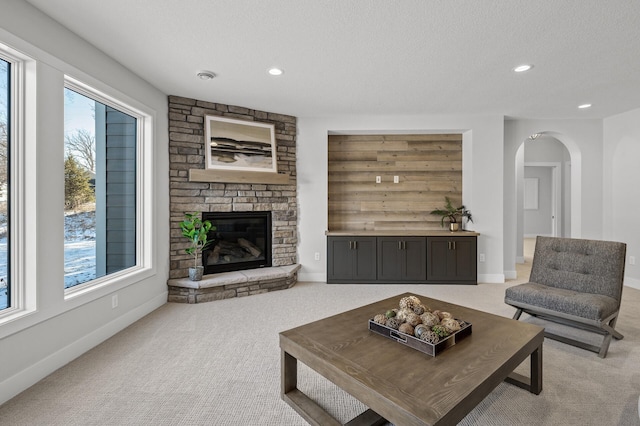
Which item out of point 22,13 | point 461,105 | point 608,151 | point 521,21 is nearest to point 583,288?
point 521,21

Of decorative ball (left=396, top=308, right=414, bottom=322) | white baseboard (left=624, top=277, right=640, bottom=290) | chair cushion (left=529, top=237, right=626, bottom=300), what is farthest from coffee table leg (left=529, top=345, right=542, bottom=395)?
white baseboard (left=624, top=277, right=640, bottom=290)

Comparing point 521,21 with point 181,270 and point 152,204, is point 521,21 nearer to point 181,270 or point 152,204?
point 152,204

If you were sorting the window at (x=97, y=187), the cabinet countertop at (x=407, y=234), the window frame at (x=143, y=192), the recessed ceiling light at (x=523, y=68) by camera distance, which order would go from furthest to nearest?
the cabinet countertop at (x=407, y=234) → the window frame at (x=143, y=192) → the recessed ceiling light at (x=523, y=68) → the window at (x=97, y=187)

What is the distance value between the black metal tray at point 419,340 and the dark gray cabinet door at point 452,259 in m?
2.89

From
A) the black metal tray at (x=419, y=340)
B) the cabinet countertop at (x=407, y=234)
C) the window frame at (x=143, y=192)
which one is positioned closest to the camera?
the black metal tray at (x=419, y=340)

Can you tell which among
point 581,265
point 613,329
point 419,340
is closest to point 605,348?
point 613,329

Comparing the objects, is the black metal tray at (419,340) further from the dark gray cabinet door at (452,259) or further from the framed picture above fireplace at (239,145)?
the framed picture above fireplace at (239,145)

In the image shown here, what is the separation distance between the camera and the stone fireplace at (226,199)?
12.8 ft

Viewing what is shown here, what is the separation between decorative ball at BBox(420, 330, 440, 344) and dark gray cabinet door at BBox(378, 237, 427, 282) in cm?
305

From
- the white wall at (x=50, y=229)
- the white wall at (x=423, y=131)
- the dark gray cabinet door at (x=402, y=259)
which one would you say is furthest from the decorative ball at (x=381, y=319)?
the white wall at (x=423, y=131)

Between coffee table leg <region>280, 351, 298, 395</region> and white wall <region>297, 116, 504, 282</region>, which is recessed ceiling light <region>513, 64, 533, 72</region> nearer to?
white wall <region>297, 116, 504, 282</region>

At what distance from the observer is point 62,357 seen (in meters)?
2.34

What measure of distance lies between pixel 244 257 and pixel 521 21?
3882 mm

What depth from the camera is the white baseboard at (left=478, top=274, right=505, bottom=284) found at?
15.6 ft
